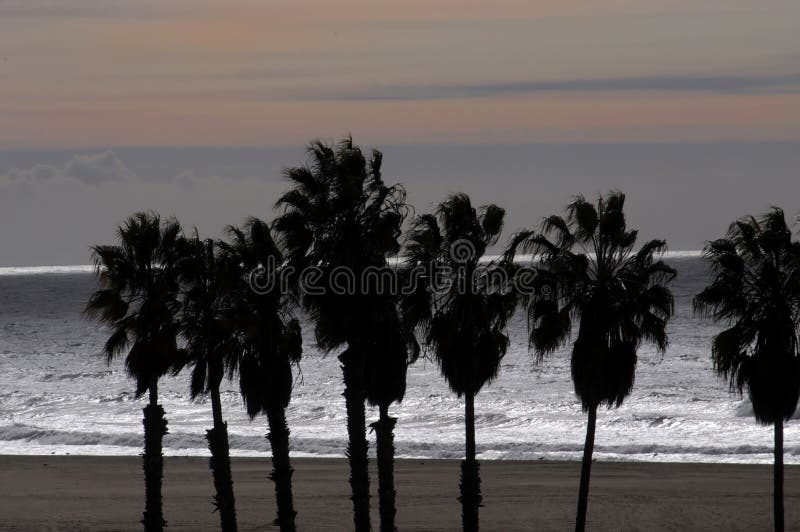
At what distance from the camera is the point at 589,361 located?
1211 inches

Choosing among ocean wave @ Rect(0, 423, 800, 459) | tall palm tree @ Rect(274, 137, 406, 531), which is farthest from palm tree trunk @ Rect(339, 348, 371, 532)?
ocean wave @ Rect(0, 423, 800, 459)

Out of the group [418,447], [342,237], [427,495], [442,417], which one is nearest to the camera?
[342,237]

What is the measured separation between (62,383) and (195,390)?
6510 centimetres

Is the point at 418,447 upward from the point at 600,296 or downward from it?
downward

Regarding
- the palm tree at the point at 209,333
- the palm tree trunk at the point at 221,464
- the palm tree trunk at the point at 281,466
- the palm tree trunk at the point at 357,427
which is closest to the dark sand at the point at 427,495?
the palm tree trunk at the point at 221,464

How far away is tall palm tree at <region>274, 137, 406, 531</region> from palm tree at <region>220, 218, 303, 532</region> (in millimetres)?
824

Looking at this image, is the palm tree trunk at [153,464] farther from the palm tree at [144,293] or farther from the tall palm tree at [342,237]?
the tall palm tree at [342,237]

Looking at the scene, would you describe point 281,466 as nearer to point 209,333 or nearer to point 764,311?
point 209,333

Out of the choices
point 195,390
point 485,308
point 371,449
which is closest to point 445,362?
point 485,308

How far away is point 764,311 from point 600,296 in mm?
4466

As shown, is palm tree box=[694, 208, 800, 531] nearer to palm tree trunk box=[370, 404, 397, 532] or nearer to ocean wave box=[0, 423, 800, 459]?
palm tree trunk box=[370, 404, 397, 532]

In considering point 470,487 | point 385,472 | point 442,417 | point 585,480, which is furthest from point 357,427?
point 442,417

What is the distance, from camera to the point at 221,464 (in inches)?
1172

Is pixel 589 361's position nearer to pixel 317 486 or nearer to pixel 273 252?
pixel 273 252
